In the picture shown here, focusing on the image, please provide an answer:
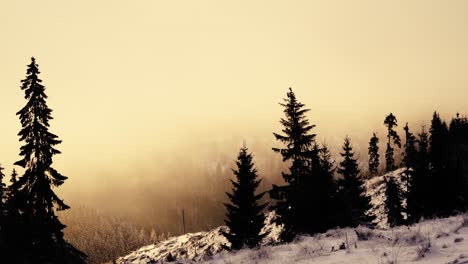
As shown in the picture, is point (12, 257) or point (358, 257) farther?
point (12, 257)

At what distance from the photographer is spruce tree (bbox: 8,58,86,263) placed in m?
27.7

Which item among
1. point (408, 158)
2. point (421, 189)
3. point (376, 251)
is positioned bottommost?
point (376, 251)

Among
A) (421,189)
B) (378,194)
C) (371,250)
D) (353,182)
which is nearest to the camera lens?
(371,250)

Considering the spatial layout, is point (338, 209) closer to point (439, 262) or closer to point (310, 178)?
point (310, 178)

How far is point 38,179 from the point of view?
28250 mm

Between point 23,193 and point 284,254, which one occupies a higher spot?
point 23,193

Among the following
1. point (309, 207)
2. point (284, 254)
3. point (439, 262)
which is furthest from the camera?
point (309, 207)

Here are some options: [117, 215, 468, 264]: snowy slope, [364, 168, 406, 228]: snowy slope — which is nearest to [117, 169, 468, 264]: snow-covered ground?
[117, 215, 468, 264]: snowy slope

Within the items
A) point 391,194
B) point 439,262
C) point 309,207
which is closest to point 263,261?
point 439,262

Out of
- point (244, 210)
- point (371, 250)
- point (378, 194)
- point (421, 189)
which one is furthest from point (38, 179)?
point (378, 194)

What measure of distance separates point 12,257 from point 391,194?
140ft

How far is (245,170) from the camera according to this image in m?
38.4

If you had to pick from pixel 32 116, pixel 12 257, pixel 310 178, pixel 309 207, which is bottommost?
pixel 12 257

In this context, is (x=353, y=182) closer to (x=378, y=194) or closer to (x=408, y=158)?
(x=408, y=158)
